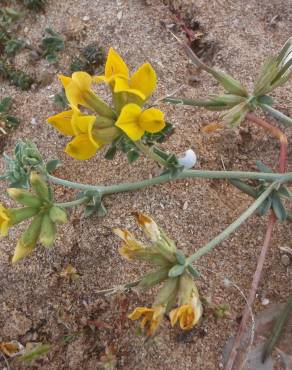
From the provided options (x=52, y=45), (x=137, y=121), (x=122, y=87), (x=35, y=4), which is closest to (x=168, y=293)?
(x=137, y=121)

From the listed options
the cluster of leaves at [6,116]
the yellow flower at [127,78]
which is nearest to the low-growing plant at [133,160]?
the yellow flower at [127,78]

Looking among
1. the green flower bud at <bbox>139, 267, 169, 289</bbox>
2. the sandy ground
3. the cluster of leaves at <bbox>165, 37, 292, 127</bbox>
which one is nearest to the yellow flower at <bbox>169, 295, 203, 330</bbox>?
the green flower bud at <bbox>139, 267, 169, 289</bbox>

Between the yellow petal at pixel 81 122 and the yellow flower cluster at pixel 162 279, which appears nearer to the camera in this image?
the yellow petal at pixel 81 122

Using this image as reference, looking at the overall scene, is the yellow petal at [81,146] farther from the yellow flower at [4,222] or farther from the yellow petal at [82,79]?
the yellow flower at [4,222]

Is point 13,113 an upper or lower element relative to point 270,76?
lower

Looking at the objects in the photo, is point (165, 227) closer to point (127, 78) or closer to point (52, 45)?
point (127, 78)

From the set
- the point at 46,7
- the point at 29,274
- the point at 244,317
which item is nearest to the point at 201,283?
the point at 244,317

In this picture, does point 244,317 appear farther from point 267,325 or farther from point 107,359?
point 107,359
